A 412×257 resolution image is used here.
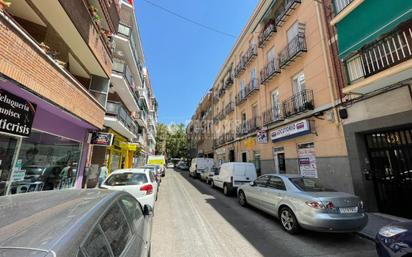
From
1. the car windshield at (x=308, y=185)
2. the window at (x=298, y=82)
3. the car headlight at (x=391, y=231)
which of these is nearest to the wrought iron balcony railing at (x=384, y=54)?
the window at (x=298, y=82)

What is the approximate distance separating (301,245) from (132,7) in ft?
57.2

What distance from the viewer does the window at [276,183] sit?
643 cm

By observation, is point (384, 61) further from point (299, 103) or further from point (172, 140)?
point (172, 140)

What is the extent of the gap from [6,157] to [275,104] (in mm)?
13524

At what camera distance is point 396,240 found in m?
2.93

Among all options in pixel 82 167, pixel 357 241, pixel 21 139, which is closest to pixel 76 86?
pixel 21 139

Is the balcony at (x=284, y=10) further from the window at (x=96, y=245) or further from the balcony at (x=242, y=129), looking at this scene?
the window at (x=96, y=245)

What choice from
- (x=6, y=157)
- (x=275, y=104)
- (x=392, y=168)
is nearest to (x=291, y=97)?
(x=275, y=104)

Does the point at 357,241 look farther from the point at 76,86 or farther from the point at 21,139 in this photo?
the point at 76,86

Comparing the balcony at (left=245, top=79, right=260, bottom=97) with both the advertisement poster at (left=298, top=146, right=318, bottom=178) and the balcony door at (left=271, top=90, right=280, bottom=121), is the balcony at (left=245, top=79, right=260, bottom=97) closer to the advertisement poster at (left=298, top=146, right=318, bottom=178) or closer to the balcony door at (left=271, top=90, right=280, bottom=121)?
the balcony door at (left=271, top=90, right=280, bottom=121)

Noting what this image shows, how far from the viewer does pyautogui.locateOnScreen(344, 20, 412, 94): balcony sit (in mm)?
5816

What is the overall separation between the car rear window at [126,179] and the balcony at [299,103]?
833 cm

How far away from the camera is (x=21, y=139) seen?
5711mm

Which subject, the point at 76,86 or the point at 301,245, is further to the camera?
the point at 76,86
